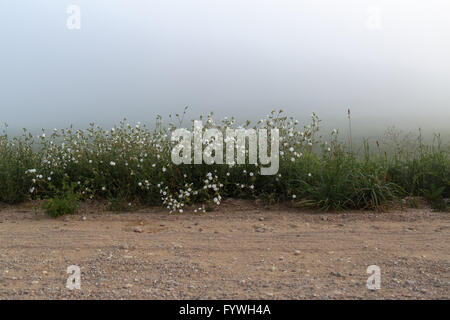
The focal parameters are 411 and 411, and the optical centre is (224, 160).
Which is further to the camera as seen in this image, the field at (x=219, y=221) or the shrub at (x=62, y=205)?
the shrub at (x=62, y=205)

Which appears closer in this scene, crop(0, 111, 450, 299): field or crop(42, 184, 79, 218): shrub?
crop(0, 111, 450, 299): field

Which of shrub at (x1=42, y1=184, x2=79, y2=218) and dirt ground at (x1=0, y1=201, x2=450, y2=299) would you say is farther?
shrub at (x1=42, y1=184, x2=79, y2=218)

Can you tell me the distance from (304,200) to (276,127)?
143 cm

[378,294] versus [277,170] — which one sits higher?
[277,170]

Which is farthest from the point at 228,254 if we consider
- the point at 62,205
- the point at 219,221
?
the point at 62,205

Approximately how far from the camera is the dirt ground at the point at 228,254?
3391mm

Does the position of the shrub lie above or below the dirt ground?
above

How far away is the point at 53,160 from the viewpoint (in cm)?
693

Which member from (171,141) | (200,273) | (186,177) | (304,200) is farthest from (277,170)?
(200,273)

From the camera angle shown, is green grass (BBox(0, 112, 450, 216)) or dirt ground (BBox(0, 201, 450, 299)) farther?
green grass (BBox(0, 112, 450, 216))

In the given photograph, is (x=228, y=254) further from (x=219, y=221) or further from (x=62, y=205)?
(x=62, y=205)

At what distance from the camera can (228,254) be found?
13.7ft

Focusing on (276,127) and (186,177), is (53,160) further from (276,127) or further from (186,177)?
(276,127)

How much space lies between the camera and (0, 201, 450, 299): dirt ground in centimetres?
339
